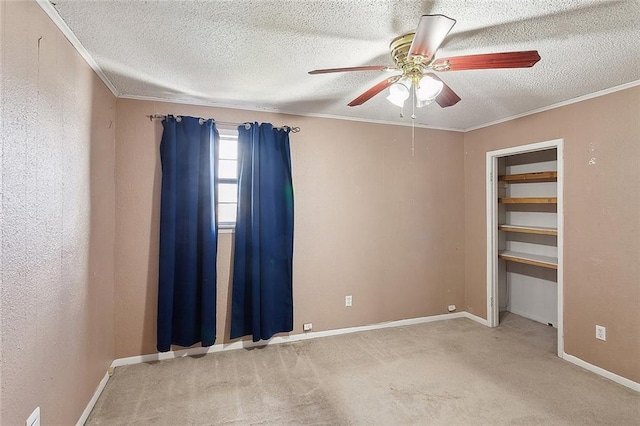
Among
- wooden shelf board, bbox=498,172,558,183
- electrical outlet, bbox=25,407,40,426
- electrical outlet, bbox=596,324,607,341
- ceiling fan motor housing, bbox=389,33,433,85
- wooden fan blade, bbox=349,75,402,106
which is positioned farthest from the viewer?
wooden shelf board, bbox=498,172,558,183

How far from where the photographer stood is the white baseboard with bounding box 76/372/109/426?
6.53 feet

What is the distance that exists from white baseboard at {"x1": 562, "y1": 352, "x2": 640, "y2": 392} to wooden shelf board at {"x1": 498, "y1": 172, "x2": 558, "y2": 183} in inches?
71.6

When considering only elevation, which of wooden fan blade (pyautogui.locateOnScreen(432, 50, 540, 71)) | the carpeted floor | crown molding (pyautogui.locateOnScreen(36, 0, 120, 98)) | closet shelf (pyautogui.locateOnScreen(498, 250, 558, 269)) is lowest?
the carpeted floor

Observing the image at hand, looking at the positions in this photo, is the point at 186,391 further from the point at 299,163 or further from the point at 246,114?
the point at 246,114

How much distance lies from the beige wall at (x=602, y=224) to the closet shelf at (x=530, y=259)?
0.42 meters

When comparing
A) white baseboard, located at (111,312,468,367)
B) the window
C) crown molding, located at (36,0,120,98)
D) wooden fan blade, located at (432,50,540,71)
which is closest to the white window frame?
the window

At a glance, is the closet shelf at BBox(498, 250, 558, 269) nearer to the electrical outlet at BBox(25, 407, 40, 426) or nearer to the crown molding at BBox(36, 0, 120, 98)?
the electrical outlet at BBox(25, 407, 40, 426)

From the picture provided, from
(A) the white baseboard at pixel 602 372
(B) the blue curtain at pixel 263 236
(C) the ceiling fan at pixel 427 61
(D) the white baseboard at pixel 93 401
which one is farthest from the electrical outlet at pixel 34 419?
(A) the white baseboard at pixel 602 372

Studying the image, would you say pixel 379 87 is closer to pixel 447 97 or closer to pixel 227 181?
pixel 447 97

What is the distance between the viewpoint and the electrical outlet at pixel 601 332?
104 inches

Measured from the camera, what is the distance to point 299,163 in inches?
131

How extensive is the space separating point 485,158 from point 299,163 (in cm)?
225

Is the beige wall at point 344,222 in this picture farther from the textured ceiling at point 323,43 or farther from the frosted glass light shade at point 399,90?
the frosted glass light shade at point 399,90

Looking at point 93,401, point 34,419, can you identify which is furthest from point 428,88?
point 93,401
